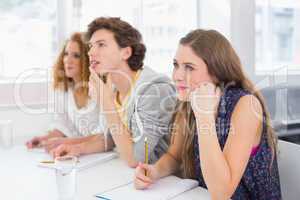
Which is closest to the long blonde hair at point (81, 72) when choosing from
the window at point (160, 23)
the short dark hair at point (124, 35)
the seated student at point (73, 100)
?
the seated student at point (73, 100)

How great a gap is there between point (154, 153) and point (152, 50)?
1.15m

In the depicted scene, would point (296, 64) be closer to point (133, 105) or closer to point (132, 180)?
point (133, 105)

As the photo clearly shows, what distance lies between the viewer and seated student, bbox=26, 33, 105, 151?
1843 millimetres

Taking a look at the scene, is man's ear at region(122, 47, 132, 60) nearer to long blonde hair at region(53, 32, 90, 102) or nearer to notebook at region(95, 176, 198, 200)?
long blonde hair at region(53, 32, 90, 102)

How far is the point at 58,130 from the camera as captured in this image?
1966mm

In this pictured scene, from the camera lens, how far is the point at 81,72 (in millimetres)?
1919

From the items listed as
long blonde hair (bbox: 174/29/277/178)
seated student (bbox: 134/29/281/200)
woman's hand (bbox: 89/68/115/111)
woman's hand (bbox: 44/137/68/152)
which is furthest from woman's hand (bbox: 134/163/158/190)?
woman's hand (bbox: 44/137/68/152)

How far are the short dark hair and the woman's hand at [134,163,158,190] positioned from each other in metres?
0.62

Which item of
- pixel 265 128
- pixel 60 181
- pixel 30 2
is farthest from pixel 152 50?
pixel 60 181

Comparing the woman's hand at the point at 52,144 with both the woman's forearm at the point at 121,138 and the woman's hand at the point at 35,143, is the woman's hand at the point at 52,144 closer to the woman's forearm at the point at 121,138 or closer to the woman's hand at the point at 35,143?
the woman's hand at the point at 35,143

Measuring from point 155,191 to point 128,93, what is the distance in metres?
0.64

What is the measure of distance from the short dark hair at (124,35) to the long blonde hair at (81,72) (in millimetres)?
193

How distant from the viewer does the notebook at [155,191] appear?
1.05 metres

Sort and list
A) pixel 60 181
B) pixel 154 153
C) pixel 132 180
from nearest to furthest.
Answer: pixel 60 181
pixel 132 180
pixel 154 153
